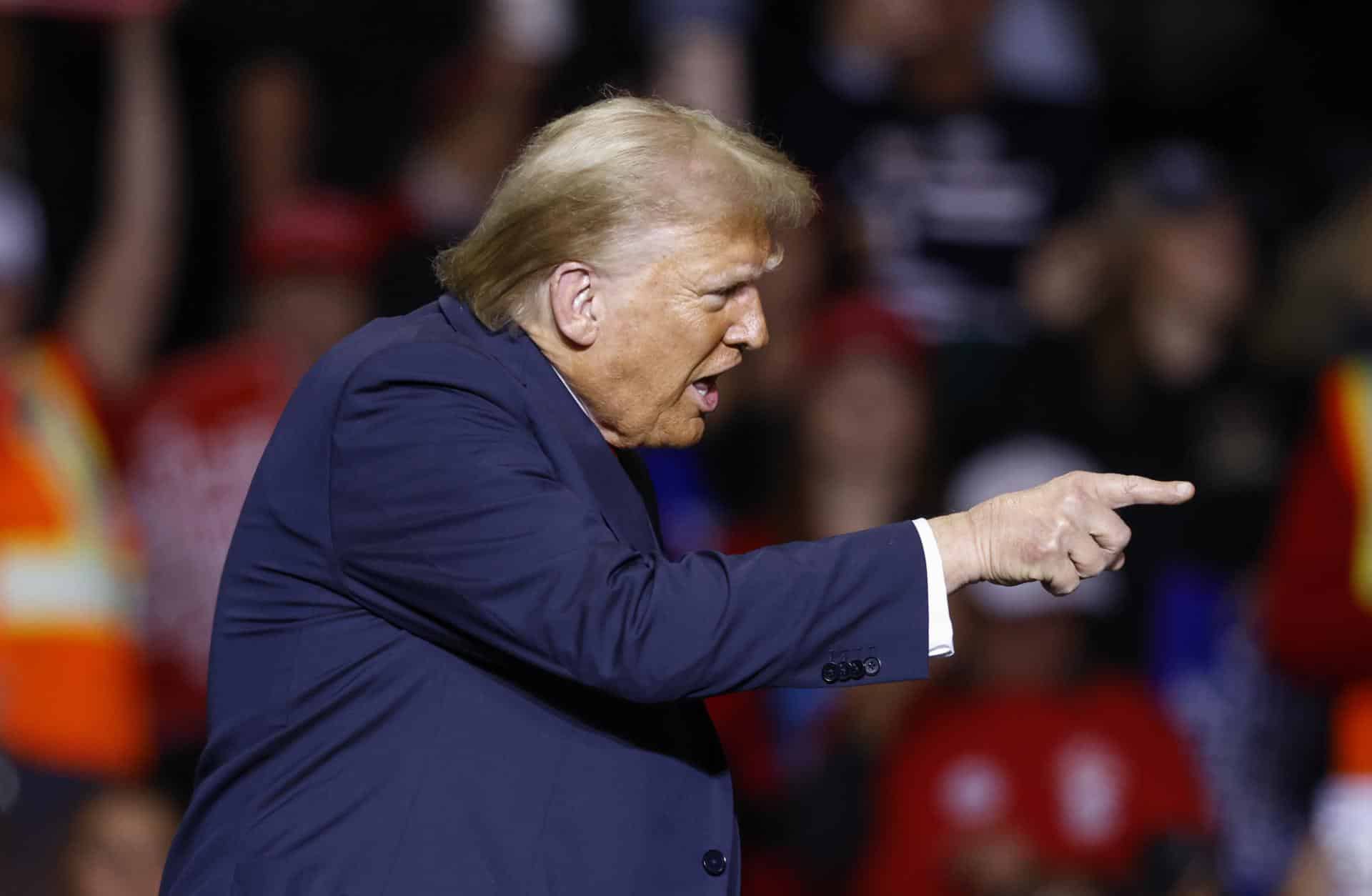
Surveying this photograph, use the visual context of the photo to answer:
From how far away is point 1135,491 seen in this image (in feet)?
5.97

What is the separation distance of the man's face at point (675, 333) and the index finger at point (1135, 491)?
0.40 meters

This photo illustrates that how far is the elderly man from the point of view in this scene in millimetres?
1829

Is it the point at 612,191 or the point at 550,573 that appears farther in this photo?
the point at 612,191

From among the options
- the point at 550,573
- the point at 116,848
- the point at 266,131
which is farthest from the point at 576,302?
the point at 266,131

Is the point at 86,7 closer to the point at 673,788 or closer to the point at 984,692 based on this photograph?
the point at 984,692

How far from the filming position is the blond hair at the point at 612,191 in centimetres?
196

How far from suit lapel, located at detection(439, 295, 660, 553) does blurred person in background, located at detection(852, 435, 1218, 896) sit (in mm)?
1861

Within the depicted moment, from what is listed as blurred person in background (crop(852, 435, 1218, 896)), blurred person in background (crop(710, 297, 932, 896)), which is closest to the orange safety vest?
blurred person in background (crop(710, 297, 932, 896))

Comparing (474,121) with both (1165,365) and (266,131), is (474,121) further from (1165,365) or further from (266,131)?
(1165,365)

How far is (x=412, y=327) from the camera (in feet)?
6.57

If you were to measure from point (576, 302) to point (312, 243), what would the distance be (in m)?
2.81

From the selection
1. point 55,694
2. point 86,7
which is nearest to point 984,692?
point 55,694

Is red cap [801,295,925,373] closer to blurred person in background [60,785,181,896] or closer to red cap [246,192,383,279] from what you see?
red cap [246,192,383,279]

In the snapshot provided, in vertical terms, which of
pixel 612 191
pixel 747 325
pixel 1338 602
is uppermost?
pixel 612 191
